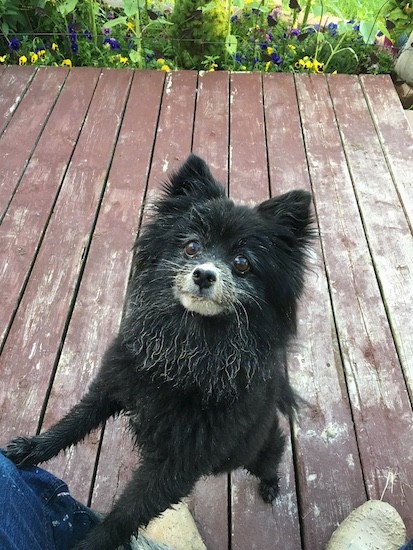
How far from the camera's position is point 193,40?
13.1ft

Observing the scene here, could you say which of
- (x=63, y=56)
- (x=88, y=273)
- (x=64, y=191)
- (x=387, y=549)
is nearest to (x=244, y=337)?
(x=387, y=549)

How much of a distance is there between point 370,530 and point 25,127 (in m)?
2.92

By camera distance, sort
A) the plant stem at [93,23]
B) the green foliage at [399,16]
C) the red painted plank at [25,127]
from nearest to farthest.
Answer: the red painted plank at [25,127] → the plant stem at [93,23] → the green foliage at [399,16]

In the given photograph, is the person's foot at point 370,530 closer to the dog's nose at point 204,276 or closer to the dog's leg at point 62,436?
the dog's leg at point 62,436

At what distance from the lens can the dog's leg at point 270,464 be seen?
1861mm

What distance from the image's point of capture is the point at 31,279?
102 inches

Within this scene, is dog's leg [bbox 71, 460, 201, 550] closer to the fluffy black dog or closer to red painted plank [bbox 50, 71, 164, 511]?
the fluffy black dog

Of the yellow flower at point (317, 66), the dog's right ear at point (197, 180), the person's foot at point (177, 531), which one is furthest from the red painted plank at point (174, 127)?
the person's foot at point (177, 531)

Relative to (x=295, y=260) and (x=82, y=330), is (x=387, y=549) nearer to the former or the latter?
(x=295, y=260)

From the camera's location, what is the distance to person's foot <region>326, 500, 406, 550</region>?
5.91 ft

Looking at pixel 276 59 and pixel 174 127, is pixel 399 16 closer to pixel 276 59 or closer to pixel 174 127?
pixel 276 59

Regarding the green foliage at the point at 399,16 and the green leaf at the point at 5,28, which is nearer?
the green leaf at the point at 5,28

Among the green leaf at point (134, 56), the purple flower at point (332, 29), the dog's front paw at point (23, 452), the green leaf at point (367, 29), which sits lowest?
the dog's front paw at point (23, 452)

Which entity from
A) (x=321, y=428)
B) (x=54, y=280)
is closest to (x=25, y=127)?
(x=54, y=280)
